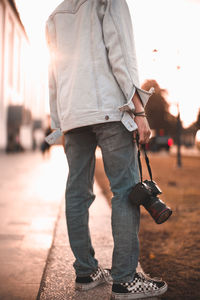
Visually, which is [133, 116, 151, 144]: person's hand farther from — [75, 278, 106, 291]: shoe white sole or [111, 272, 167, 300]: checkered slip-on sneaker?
[75, 278, 106, 291]: shoe white sole

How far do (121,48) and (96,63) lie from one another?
0.16 metres

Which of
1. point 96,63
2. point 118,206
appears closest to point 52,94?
point 96,63

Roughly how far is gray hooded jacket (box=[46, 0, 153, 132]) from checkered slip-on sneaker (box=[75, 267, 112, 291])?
903 mm

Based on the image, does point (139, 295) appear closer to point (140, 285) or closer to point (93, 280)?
point (140, 285)

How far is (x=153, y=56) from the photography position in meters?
A: 3.21

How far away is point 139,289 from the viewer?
1821 millimetres

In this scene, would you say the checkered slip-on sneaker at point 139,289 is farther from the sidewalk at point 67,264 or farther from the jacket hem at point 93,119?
the jacket hem at point 93,119

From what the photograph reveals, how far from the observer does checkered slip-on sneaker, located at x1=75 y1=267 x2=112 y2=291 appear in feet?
6.43

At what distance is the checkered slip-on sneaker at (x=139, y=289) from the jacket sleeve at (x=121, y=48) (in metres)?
0.96

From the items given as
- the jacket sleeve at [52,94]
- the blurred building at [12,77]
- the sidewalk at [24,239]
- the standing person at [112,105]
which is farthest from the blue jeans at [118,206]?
the blurred building at [12,77]

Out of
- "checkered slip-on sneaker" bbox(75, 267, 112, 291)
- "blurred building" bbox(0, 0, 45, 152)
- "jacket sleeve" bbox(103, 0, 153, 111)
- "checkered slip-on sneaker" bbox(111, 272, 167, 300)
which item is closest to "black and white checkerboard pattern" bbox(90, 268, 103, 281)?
"checkered slip-on sneaker" bbox(75, 267, 112, 291)

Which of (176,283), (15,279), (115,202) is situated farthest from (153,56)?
(15,279)

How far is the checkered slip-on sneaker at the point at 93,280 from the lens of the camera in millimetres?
1960

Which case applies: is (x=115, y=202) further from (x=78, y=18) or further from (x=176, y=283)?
(x=78, y=18)
